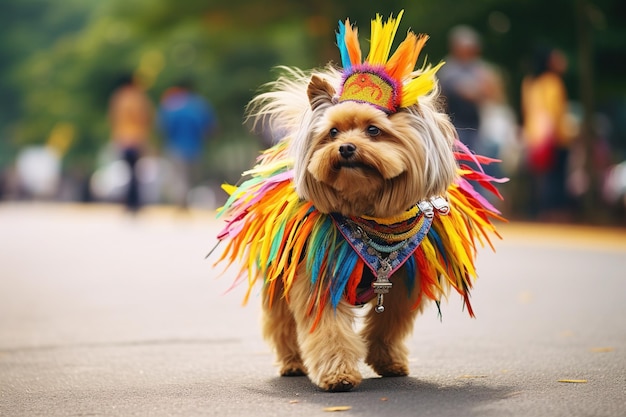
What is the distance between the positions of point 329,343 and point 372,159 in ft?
2.77

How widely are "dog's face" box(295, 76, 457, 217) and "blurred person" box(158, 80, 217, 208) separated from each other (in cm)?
1435

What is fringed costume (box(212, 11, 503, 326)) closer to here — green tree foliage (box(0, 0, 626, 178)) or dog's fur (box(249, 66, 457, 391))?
dog's fur (box(249, 66, 457, 391))

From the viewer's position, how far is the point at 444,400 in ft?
17.0

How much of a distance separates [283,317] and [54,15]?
184 feet

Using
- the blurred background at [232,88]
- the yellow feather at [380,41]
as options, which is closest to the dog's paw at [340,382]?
the yellow feather at [380,41]

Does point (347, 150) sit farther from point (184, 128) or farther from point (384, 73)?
point (184, 128)

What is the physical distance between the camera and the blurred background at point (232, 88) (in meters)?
19.8

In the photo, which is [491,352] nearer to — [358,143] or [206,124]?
[358,143]

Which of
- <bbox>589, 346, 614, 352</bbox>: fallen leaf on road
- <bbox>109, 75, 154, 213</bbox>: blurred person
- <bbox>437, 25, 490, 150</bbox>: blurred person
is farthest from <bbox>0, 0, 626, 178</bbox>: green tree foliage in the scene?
<bbox>589, 346, 614, 352</bbox>: fallen leaf on road

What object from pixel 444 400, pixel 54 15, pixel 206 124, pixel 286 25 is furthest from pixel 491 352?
pixel 54 15

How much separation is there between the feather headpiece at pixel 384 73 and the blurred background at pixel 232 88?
955cm

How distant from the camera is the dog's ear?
220 inches

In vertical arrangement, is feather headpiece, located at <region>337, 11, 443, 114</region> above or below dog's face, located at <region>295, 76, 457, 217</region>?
above

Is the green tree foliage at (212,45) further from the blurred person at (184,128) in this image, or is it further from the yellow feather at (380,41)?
the yellow feather at (380,41)
